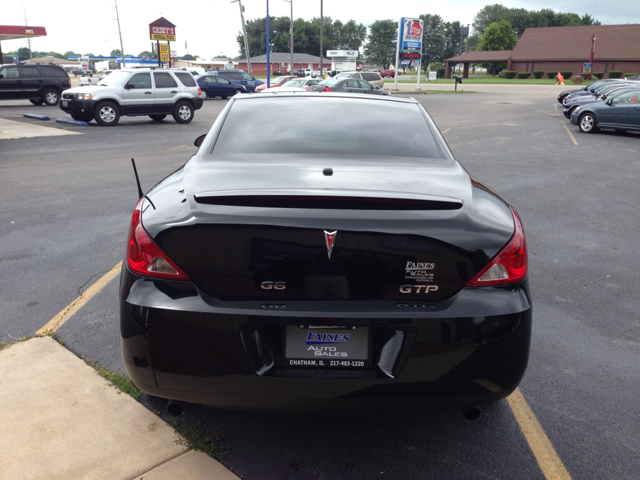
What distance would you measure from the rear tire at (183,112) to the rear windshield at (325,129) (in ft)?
57.2

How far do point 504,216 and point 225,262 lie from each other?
1.33 metres

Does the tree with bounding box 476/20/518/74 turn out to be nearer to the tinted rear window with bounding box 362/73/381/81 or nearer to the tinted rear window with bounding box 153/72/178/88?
the tinted rear window with bounding box 362/73/381/81

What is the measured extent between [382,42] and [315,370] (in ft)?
535

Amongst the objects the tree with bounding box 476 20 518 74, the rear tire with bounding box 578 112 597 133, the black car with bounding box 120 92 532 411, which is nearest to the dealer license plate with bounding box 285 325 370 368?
the black car with bounding box 120 92 532 411

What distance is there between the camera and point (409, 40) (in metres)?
49.8

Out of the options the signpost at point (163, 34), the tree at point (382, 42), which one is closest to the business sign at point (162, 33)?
the signpost at point (163, 34)

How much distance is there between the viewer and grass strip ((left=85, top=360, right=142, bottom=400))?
10.8 feet

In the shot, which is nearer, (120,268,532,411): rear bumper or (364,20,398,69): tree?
(120,268,532,411): rear bumper

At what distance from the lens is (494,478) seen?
266cm

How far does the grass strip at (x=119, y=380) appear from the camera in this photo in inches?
129

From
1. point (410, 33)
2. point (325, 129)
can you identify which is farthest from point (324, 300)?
point (410, 33)

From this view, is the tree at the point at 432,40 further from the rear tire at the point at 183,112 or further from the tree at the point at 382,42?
the rear tire at the point at 183,112

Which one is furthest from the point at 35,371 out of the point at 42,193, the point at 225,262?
the point at 42,193

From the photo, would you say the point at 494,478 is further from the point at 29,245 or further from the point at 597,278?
the point at 29,245
